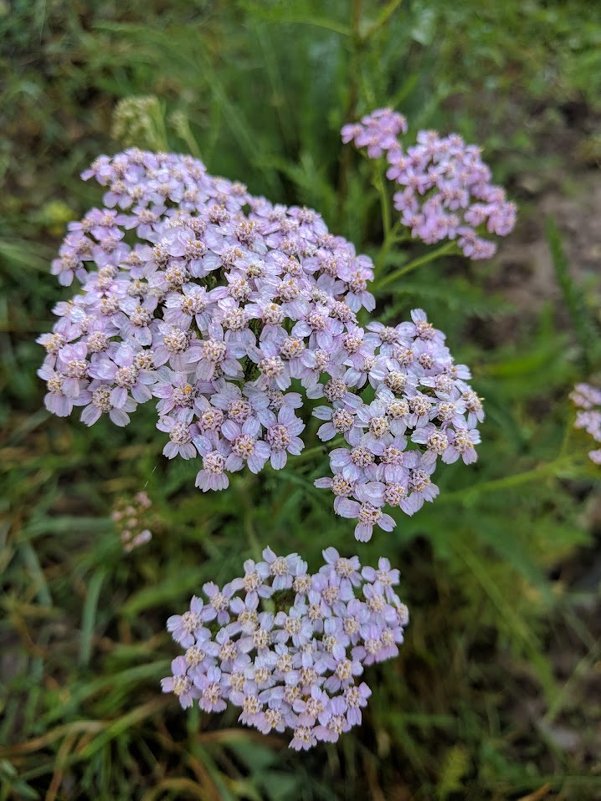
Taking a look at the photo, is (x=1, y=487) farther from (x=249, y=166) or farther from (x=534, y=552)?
→ (x=534, y=552)

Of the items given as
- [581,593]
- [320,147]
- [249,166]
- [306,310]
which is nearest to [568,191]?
[320,147]

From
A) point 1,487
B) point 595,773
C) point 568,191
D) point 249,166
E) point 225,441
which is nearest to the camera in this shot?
point 225,441

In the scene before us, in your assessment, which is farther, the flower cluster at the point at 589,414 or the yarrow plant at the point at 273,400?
the flower cluster at the point at 589,414

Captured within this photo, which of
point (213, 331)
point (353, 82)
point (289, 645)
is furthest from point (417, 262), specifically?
point (289, 645)

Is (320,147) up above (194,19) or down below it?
below

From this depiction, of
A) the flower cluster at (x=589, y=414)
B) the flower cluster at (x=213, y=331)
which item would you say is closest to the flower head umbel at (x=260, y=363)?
the flower cluster at (x=213, y=331)

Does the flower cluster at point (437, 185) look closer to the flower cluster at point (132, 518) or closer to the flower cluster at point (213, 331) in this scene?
the flower cluster at point (213, 331)
